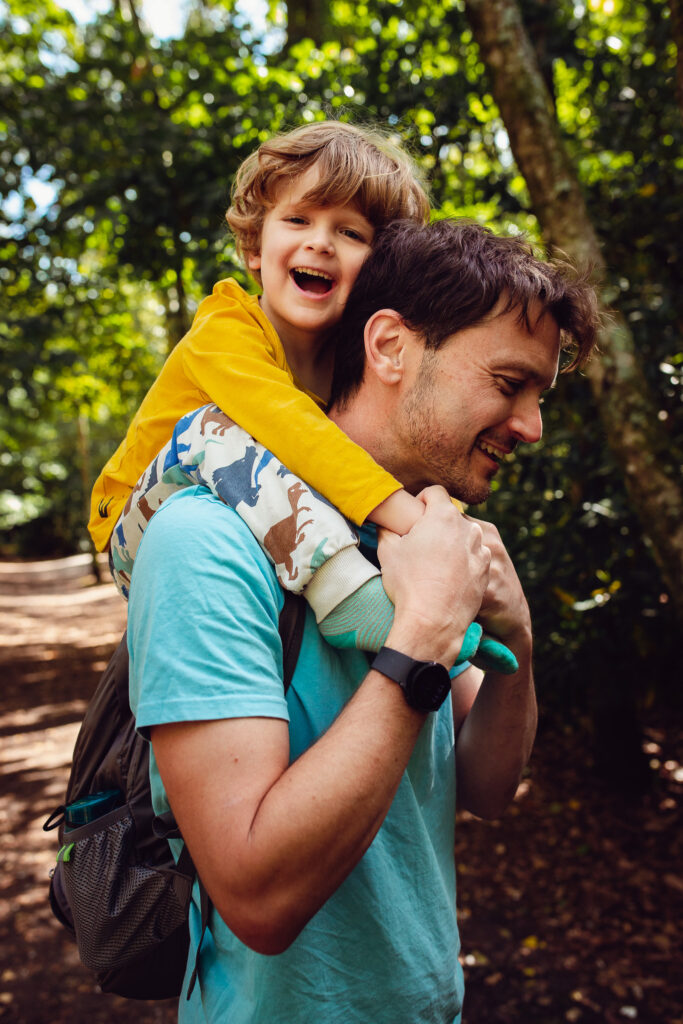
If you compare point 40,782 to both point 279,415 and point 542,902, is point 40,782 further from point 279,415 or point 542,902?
point 279,415

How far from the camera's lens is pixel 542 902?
173 inches

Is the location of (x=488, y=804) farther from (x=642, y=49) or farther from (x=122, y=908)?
(x=642, y=49)

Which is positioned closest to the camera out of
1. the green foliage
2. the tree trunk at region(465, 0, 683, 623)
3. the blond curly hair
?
the blond curly hair

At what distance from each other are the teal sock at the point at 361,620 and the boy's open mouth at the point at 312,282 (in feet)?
3.75

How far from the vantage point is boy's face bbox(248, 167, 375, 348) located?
78.5 inches

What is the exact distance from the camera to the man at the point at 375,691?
968 mm

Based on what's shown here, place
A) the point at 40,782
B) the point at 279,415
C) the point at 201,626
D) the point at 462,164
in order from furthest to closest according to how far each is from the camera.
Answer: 1. the point at 40,782
2. the point at 462,164
3. the point at 279,415
4. the point at 201,626

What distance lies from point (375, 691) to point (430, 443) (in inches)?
27.2

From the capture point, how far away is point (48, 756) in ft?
22.7

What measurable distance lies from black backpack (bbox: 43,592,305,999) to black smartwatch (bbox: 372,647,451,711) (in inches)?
8.2

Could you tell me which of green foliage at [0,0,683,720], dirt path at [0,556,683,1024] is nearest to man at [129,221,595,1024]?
green foliage at [0,0,683,720]

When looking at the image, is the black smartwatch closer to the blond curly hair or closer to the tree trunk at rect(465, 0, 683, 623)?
the blond curly hair

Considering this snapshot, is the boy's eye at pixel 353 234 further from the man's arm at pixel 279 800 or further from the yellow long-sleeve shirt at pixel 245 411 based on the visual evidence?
the man's arm at pixel 279 800

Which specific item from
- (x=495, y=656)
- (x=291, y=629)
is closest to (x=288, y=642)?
(x=291, y=629)
